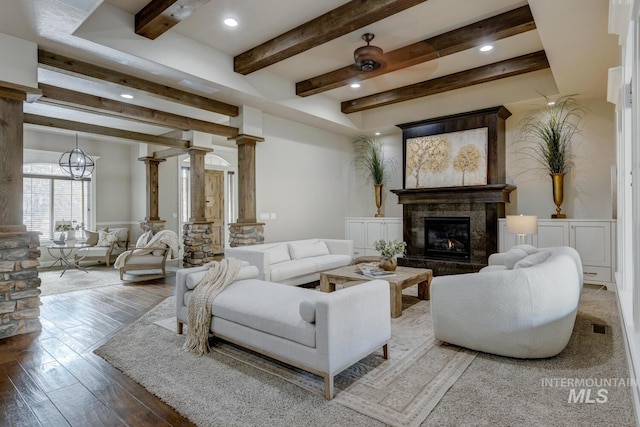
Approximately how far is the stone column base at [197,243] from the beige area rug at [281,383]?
147 inches

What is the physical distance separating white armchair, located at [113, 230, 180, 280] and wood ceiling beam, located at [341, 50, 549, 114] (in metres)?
4.21

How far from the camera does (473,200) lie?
19.2 feet

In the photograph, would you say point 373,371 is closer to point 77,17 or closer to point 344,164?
point 77,17

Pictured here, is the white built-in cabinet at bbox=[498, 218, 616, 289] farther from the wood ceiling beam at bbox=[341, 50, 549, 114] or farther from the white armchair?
the white armchair

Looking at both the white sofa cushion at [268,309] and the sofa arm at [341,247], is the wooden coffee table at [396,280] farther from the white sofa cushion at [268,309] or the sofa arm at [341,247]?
the sofa arm at [341,247]

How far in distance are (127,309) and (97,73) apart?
2.87 meters

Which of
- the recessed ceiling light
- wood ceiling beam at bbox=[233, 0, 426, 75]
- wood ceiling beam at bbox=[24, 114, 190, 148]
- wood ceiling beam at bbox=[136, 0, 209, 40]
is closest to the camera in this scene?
wood ceiling beam at bbox=[136, 0, 209, 40]

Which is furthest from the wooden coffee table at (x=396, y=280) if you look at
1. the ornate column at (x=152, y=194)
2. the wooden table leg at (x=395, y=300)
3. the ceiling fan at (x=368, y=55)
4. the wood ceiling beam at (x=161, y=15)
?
the ornate column at (x=152, y=194)

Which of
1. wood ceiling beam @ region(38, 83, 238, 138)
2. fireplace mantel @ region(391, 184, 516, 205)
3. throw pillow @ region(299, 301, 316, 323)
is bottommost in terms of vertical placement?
throw pillow @ region(299, 301, 316, 323)

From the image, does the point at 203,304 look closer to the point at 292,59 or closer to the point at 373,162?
the point at 292,59

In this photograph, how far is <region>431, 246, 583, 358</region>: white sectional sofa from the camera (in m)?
2.52

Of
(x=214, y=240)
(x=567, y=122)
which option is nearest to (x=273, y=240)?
(x=214, y=240)

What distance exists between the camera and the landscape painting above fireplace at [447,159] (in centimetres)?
595

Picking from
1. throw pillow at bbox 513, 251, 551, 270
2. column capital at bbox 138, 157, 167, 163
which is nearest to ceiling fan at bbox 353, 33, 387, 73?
throw pillow at bbox 513, 251, 551, 270
